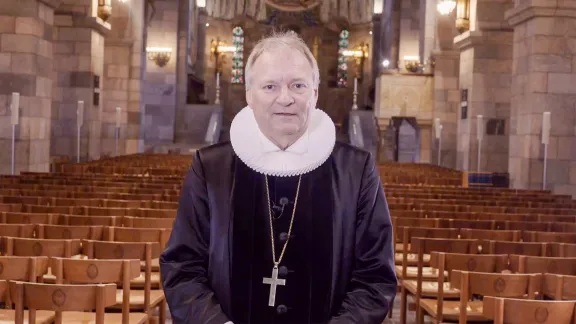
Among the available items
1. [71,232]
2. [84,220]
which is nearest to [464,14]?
[84,220]

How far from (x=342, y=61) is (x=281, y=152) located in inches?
1571

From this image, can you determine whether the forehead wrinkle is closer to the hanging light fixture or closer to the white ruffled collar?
the white ruffled collar

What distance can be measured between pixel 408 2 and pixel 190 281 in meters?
30.6

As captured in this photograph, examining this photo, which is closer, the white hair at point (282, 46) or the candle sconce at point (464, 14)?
the white hair at point (282, 46)

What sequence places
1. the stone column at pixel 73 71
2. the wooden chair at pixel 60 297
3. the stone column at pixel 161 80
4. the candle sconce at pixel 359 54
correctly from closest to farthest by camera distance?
the wooden chair at pixel 60 297 → the stone column at pixel 73 71 → the stone column at pixel 161 80 → the candle sconce at pixel 359 54

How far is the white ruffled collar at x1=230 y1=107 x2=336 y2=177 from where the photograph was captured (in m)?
2.49

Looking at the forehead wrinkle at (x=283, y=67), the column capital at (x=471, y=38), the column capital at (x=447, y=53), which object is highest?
the column capital at (x=447, y=53)

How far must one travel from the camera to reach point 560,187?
579 inches

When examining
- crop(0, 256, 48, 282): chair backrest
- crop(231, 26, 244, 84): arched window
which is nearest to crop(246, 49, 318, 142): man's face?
crop(0, 256, 48, 282): chair backrest

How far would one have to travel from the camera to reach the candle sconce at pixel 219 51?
39.3 metres

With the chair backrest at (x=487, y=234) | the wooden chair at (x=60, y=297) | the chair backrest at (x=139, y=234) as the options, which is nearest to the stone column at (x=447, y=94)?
the chair backrest at (x=487, y=234)

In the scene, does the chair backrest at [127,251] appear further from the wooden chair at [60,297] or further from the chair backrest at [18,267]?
the wooden chair at [60,297]

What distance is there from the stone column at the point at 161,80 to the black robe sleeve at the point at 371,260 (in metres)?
29.1

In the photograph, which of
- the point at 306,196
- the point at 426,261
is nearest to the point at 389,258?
the point at 306,196
